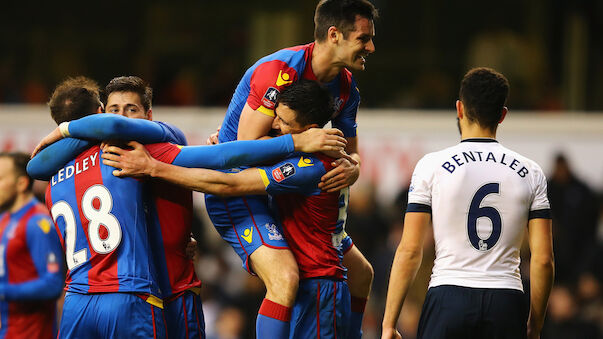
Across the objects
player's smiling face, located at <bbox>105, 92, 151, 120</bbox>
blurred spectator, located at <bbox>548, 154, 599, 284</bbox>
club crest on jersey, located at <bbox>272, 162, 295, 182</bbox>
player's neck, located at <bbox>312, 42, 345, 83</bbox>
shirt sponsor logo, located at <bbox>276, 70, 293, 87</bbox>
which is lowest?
blurred spectator, located at <bbox>548, 154, 599, 284</bbox>

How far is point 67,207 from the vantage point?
195 inches

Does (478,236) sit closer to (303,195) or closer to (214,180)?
(303,195)

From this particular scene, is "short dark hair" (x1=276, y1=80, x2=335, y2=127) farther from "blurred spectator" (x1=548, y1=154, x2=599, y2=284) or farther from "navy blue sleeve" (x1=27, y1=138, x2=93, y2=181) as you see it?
"blurred spectator" (x1=548, y1=154, x2=599, y2=284)

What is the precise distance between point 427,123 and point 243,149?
8.78 meters

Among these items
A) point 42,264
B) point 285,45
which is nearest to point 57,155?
point 42,264

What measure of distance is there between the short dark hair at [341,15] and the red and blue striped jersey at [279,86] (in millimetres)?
137

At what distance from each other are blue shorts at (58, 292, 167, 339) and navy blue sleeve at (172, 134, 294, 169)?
0.83 m

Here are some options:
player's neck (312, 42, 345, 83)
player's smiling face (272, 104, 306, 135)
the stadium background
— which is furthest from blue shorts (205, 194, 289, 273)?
the stadium background

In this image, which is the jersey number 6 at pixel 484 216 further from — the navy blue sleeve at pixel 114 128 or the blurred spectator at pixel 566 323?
the blurred spectator at pixel 566 323

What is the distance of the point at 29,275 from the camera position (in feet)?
21.5

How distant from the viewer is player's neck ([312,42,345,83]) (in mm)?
5461

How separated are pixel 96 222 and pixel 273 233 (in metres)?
1.01

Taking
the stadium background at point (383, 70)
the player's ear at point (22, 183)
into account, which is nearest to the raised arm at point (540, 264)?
the player's ear at point (22, 183)

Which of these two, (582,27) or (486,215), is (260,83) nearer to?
(486,215)
